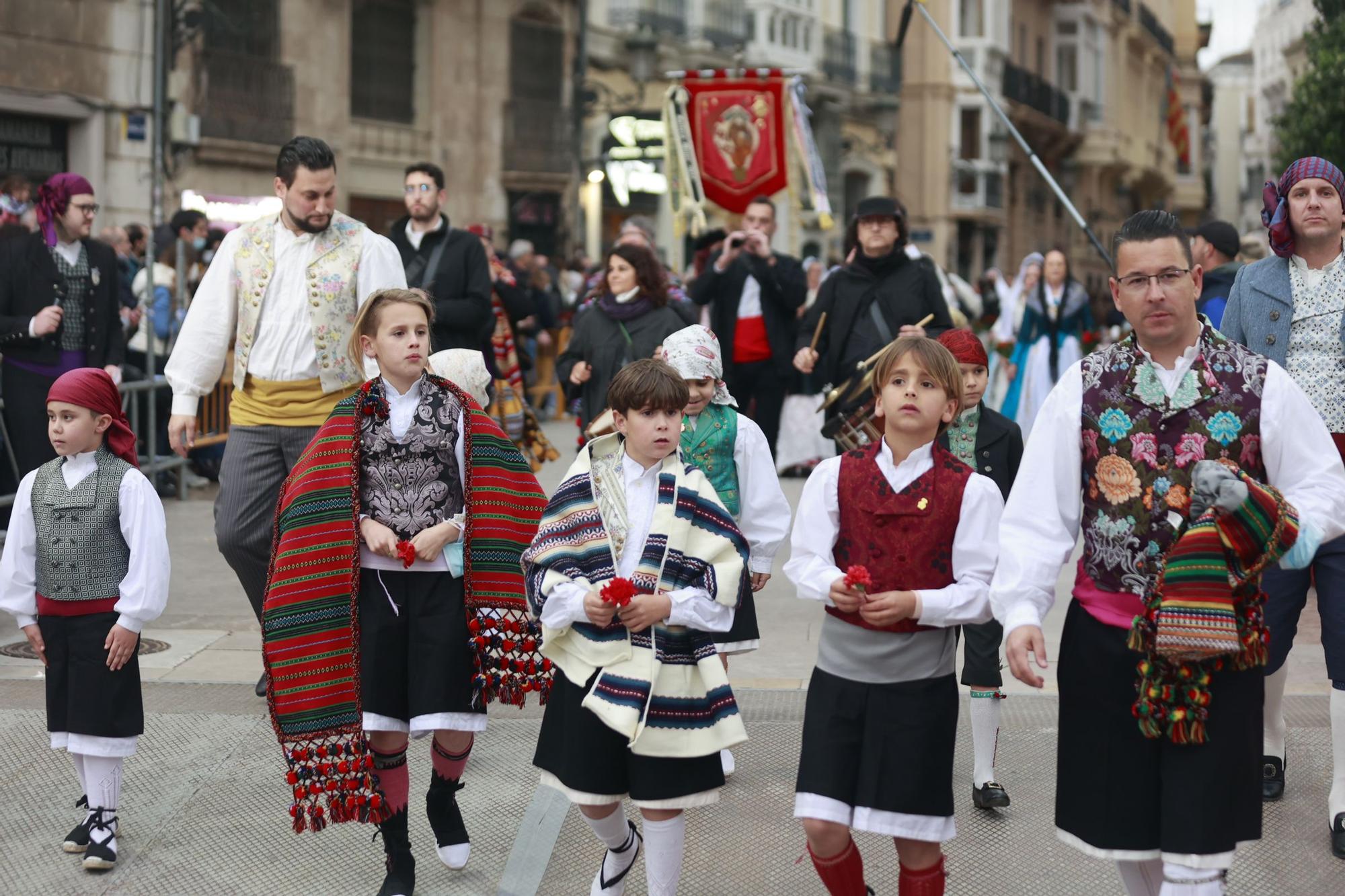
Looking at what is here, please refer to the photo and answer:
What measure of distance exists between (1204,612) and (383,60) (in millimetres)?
22895

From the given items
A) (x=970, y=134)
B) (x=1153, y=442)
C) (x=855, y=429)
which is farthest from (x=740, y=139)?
(x=970, y=134)

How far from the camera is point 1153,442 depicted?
3.64 meters

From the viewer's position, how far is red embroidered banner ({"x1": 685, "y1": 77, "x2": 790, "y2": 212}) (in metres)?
13.3

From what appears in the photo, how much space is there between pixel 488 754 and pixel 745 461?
1.46 metres

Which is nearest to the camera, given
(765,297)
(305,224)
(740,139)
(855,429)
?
(855,429)

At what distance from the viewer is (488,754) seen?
6039mm

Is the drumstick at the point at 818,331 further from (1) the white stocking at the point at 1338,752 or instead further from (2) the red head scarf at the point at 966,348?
(1) the white stocking at the point at 1338,752

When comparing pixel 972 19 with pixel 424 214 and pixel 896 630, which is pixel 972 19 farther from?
pixel 896 630

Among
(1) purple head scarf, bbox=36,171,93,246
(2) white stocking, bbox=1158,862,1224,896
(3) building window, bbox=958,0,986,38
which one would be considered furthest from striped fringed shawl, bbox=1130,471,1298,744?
(3) building window, bbox=958,0,986,38

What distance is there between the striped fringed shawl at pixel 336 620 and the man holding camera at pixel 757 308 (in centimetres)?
527

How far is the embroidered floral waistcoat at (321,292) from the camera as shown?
6.19 metres

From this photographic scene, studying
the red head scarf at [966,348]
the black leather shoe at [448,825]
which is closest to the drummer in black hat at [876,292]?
the red head scarf at [966,348]

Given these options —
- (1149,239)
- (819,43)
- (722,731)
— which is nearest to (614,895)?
(722,731)

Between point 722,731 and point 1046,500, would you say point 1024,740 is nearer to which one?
point 722,731
